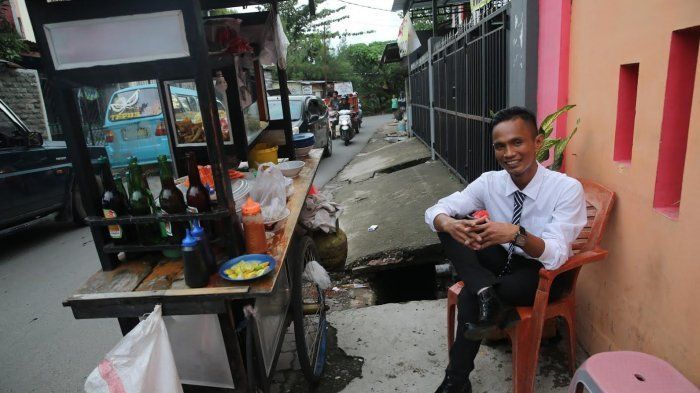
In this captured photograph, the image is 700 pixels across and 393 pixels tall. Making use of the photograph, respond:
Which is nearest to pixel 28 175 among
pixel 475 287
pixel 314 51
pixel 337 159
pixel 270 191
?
pixel 270 191

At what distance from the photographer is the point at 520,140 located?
84.6 inches

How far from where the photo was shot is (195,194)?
A: 6.56ft

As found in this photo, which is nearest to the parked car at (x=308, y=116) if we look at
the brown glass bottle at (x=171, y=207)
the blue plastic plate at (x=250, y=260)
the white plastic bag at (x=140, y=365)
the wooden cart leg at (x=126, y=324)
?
the brown glass bottle at (x=171, y=207)

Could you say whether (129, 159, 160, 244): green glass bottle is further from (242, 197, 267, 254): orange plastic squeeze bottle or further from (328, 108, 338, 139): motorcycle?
(328, 108, 338, 139): motorcycle

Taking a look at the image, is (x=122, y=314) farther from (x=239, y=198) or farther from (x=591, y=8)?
(x=591, y=8)

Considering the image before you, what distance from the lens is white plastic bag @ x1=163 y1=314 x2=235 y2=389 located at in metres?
1.97

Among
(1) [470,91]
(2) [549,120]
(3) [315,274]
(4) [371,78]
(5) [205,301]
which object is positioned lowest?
(3) [315,274]

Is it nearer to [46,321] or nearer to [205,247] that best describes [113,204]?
[205,247]

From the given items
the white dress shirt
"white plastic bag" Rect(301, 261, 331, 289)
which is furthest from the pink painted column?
"white plastic bag" Rect(301, 261, 331, 289)

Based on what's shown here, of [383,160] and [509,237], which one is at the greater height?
[509,237]

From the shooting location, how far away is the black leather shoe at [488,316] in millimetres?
2053

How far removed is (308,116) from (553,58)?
8684mm

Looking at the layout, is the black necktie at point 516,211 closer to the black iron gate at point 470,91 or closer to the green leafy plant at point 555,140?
the green leafy plant at point 555,140

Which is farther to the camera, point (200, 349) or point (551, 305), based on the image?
point (551, 305)
